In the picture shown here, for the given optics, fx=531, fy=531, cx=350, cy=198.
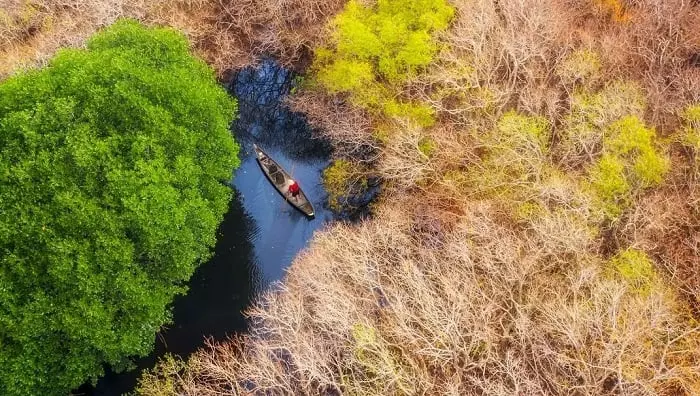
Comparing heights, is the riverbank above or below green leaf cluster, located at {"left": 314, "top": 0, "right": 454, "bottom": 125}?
below

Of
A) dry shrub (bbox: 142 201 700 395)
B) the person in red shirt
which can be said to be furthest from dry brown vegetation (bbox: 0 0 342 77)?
dry shrub (bbox: 142 201 700 395)

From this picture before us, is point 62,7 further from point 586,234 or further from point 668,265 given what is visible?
point 668,265

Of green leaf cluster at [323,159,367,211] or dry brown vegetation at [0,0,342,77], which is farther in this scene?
green leaf cluster at [323,159,367,211]

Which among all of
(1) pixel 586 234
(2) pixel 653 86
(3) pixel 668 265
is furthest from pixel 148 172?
(2) pixel 653 86

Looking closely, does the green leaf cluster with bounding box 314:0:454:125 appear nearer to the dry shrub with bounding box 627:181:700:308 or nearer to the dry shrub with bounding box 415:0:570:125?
the dry shrub with bounding box 415:0:570:125

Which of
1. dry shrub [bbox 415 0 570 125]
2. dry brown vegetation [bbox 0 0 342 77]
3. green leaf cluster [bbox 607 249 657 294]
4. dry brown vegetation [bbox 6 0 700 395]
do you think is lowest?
green leaf cluster [bbox 607 249 657 294]

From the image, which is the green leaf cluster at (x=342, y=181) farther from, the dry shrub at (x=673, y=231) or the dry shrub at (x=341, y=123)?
the dry shrub at (x=673, y=231)
